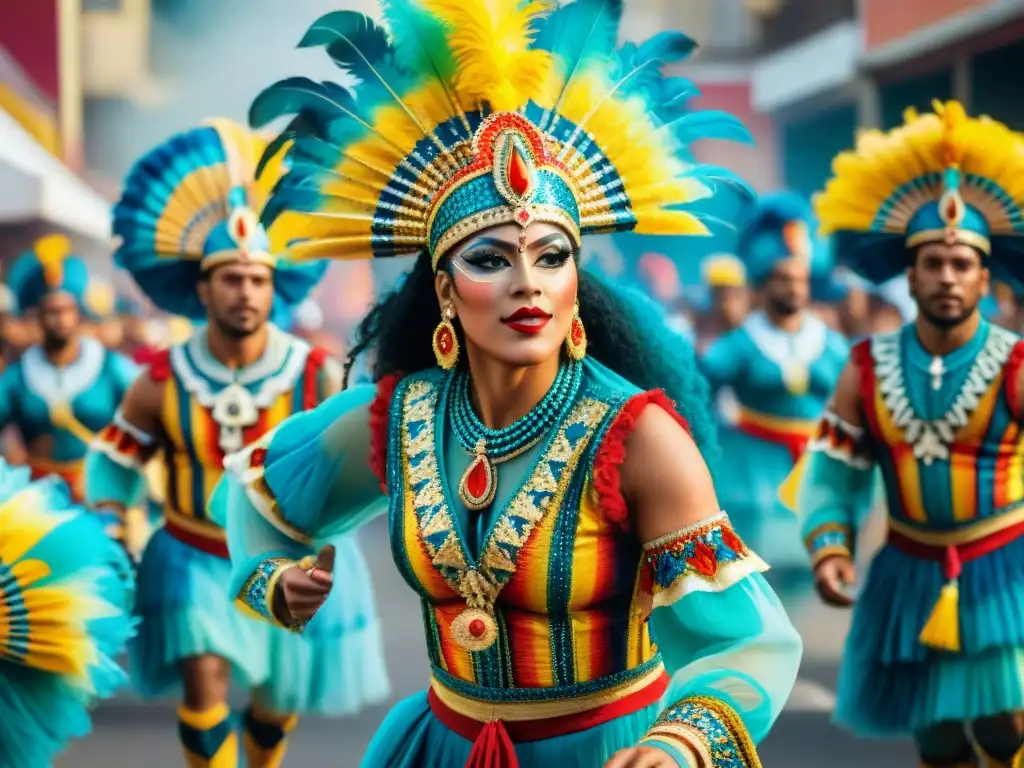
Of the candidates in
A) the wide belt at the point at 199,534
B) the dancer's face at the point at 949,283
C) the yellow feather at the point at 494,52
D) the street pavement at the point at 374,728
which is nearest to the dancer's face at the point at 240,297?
the wide belt at the point at 199,534

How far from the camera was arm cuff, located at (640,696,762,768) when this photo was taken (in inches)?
124

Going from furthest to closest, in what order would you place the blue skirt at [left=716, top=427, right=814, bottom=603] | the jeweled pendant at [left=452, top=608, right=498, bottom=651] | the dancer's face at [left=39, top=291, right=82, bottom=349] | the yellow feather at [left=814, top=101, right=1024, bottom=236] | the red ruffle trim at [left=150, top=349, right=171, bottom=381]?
the dancer's face at [left=39, top=291, right=82, bottom=349] → the blue skirt at [left=716, top=427, right=814, bottom=603] → the red ruffle trim at [left=150, top=349, right=171, bottom=381] → the yellow feather at [left=814, top=101, right=1024, bottom=236] → the jeweled pendant at [left=452, top=608, right=498, bottom=651]

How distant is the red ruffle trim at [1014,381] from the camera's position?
5.84 metres

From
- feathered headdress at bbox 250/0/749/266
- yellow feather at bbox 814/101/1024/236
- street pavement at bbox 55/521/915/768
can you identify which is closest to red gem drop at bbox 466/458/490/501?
feathered headdress at bbox 250/0/749/266

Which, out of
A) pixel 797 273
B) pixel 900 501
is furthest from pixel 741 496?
pixel 900 501

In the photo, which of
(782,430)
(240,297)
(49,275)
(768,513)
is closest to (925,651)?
(240,297)

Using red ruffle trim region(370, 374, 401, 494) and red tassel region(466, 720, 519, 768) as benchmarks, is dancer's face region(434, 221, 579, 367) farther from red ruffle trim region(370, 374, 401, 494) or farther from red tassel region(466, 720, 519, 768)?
red tassel region(466, 720, 519, 768)

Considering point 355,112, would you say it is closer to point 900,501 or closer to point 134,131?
point 900,501

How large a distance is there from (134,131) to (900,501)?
106 feet

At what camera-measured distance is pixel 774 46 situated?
107 ft

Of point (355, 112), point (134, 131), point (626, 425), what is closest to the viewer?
point (626, 425)

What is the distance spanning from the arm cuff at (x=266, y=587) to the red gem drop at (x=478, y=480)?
519 millimetres

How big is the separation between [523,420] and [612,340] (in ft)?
1.14

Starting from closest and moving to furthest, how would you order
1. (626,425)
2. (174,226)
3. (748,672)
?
(748,672)
(626,425)
(174,226)
